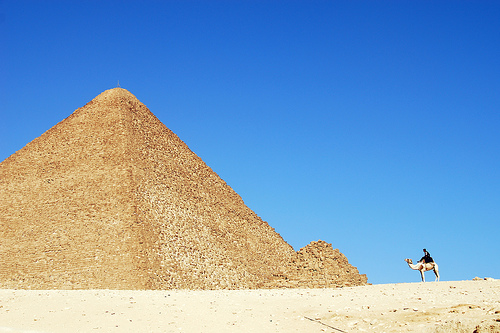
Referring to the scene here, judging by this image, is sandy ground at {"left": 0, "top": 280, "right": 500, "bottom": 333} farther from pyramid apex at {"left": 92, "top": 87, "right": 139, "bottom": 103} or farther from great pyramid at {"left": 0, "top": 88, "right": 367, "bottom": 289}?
pyramid apex at {"left": 92, "top": 87, "right": 139, "bottom": 103}

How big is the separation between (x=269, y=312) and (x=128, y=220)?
23249 mm

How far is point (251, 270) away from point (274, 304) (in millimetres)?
26935

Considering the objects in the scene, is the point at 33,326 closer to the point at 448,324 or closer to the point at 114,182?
the point at 448,324

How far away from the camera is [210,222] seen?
1801 inches

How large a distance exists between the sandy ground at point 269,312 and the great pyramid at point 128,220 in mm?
13700

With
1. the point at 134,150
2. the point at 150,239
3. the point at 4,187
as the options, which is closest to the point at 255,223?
the point at 134,150

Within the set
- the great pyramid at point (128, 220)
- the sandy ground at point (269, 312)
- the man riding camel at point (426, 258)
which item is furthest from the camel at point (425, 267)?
the great pyramid at point (128, 220)

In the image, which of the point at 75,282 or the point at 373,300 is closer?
the point at 373,300

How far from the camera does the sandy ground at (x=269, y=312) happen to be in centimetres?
1348

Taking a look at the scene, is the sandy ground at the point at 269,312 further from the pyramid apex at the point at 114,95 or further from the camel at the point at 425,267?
the pyramid apex at the point at 114,95

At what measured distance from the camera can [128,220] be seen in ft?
124

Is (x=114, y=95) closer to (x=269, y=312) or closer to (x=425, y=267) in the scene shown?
(x=425, y=267)

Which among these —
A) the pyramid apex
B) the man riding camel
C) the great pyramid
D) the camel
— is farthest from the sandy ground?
the pyramid apex

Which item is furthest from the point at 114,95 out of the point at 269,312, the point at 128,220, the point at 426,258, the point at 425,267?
the point at 269,312
